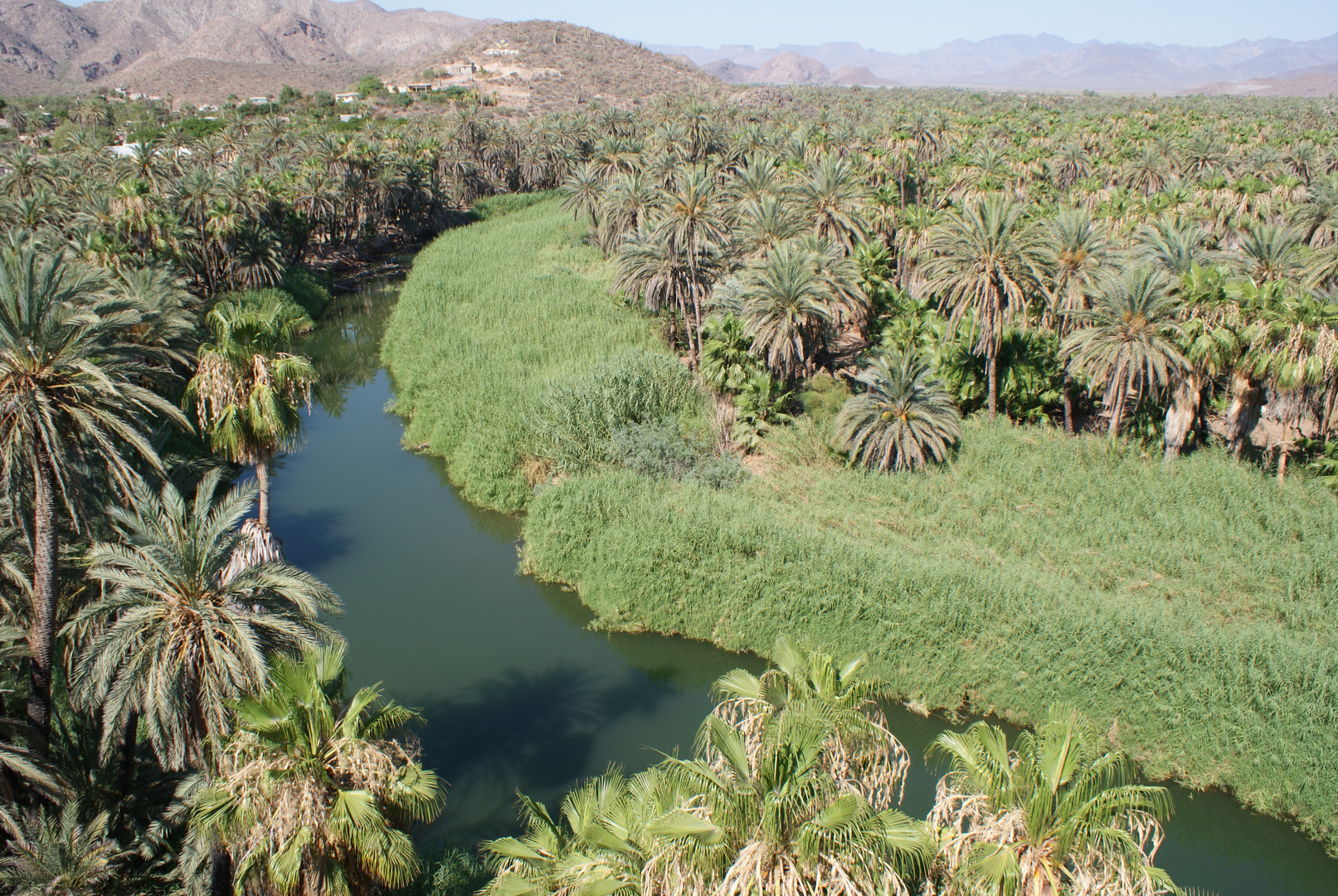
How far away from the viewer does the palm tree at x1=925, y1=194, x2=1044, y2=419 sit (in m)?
25.7

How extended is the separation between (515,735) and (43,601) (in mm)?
8718

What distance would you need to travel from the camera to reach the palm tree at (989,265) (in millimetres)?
25672

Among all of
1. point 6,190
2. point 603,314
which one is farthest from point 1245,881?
point 6,190

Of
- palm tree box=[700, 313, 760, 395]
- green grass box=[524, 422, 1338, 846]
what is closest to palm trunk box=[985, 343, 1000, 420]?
green grass box=[524, 422, 1338, 846]

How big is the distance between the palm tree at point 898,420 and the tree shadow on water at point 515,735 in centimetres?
1017

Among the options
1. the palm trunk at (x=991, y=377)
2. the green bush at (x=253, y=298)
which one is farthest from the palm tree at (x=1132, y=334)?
the green bush at (x=253, y=298)

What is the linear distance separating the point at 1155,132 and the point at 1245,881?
7009 centimetres

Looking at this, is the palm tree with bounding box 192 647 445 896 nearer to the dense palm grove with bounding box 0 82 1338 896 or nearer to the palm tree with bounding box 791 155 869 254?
the dense palm grove with bounding box 0 82 1338 896

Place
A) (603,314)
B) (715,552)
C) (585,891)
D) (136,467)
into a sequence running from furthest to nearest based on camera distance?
(603,314)
(715,552)
(136,467)
(585,891)

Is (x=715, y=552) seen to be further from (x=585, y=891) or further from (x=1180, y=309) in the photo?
(x=1180, y=309)

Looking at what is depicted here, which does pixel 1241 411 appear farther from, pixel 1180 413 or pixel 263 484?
pixel 263 484

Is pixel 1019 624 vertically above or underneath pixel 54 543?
underneath

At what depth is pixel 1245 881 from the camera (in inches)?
537

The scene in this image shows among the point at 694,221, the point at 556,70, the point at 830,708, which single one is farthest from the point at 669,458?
the point at 556,70
